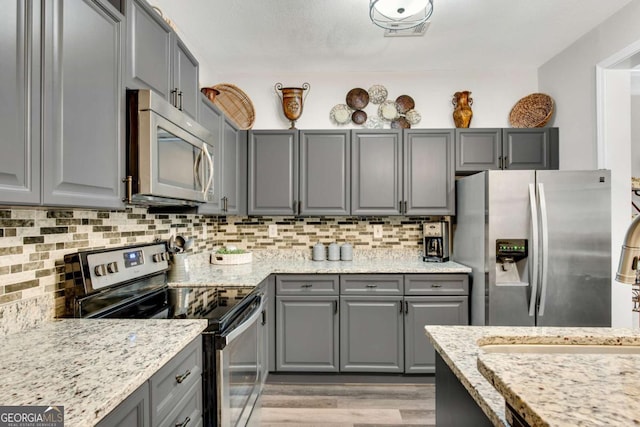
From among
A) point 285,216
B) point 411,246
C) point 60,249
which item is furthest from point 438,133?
point 60,249

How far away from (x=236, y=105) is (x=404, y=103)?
5.07 feet

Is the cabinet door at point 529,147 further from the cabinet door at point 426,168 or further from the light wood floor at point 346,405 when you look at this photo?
the light wood floor at point 346,405

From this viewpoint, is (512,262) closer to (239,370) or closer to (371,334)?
(371,334)

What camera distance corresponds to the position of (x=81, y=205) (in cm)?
108

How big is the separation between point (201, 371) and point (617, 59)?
3.08m

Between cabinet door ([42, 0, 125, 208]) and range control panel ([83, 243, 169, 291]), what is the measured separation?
1.26 feet

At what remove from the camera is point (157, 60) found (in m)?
1.55

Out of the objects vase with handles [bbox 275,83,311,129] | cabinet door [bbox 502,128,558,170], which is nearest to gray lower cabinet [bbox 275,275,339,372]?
vase with handles [bbox 275,83,311,129]

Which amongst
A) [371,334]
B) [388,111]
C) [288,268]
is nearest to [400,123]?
[388,111]

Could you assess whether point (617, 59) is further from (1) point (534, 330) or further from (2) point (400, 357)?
(2) point (400, 357)

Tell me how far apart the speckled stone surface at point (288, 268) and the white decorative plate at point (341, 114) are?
1.30 meters

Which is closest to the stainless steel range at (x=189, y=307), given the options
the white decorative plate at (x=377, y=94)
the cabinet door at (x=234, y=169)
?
the cabinet door at (x=234, y=169)

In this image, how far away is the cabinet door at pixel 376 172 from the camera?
2.93 m

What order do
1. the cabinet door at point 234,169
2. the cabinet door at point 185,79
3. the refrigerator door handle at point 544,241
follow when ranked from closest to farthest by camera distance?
1. the cabinet door at point 185,79
2. the refrigerator door handle at point 544,241
3. the cabinet door at point 234,169
